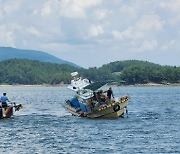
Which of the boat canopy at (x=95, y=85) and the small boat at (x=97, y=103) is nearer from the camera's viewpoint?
the small boat at (x=97, y=103)

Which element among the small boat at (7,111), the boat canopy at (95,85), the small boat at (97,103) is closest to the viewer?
the small boat at (97,103)

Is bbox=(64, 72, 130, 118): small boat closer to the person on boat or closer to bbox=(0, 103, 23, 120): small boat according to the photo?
bbox=(0, 103, 23, 120): small boat

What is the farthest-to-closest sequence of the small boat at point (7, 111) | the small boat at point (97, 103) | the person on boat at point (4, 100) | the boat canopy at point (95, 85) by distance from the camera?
the boat canopy at point (95, 85), the small boat at point (7, 111), the person on boat at point (4, 100), the small boat at point (97, 103)

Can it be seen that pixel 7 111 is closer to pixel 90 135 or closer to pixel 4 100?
pixel 4 100

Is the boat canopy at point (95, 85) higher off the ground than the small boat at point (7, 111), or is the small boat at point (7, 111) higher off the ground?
the boat canopy at point (95, 85)

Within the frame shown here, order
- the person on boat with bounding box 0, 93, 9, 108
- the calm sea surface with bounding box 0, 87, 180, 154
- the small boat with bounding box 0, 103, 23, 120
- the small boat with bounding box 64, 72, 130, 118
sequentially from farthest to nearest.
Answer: the small boat with bounding box 0, 103, 23, 120 → the person on boat with bounding box 0, 93, 9, 108 → the small boat with bounding box 64, 72, 130, 118 → the calm sea surface with bounding box 0, 87, 180, 154

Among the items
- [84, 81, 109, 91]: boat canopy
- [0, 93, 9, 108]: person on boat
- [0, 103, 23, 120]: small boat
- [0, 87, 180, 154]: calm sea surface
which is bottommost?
[0, 87, 180, 154]: calm sea surface

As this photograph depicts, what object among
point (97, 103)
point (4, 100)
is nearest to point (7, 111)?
point (4, 100)

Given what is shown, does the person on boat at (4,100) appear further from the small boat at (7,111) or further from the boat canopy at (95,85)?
the boat canopy at (95,85)

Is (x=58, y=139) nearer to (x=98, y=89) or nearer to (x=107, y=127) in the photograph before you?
(x=107, y=127)

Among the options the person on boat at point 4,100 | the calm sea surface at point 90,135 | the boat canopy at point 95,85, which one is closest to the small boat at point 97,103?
the boat canopy at point 95,85

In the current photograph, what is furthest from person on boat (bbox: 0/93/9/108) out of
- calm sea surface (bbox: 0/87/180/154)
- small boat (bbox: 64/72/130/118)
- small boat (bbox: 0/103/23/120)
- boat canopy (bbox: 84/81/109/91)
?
boat canopy (bbox: 84/81/109/91)

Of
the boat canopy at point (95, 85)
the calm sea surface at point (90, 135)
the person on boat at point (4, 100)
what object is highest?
the boat canopy at point (95, 85)

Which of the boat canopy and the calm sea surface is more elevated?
the boat canopy
